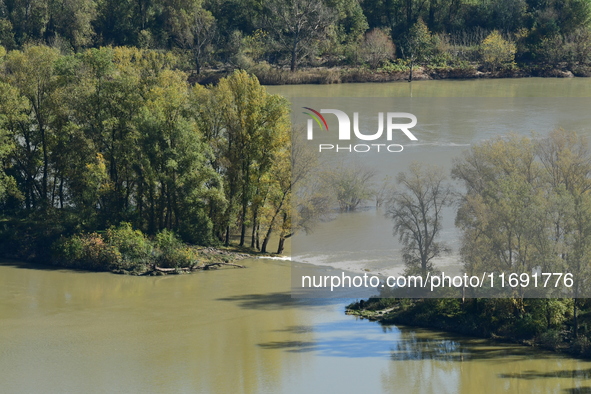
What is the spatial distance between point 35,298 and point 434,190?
10944 millimetres

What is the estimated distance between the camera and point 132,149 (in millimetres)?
27047

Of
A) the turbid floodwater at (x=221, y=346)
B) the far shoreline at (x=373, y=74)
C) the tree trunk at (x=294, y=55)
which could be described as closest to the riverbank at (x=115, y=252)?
the turbid floodwater at (x=221, y=346)

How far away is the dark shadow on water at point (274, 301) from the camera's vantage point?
76.4ft

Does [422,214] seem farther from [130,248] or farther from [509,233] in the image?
[130,248]

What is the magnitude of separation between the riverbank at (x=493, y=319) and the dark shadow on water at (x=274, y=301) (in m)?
1.25

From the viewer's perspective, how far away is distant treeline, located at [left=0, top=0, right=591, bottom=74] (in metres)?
57.2

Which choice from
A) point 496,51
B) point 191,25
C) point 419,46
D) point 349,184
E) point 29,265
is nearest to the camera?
point 29,265

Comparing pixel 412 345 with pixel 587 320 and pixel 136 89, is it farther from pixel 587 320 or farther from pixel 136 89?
pixel 136 89

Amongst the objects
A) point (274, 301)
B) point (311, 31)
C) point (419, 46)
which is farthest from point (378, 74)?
point (274, 301)

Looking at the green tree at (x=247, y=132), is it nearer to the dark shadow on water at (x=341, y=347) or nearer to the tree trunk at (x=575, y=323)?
the dark shadow on water at (x=341, y=347)

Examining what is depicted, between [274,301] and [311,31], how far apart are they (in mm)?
38217

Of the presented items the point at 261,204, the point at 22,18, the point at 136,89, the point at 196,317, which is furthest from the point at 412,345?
the point at 22,18

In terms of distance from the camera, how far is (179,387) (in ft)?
59.5

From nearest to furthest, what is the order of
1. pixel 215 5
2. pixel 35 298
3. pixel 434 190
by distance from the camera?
pixel 434 190
pixel 35 298
pixel 215 5
